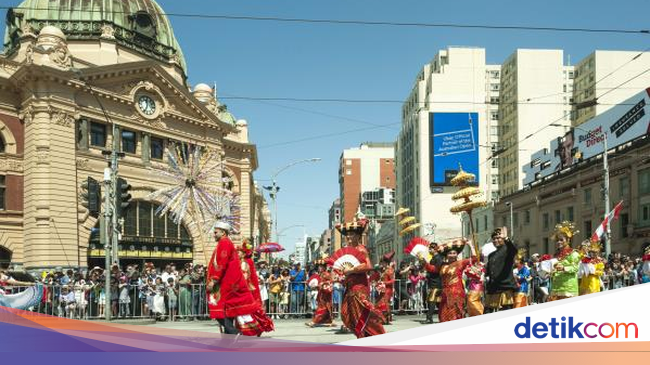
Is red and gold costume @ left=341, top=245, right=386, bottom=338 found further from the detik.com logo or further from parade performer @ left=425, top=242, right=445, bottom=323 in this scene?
parade performer @ left=425, top=242, right=445, bottom=323

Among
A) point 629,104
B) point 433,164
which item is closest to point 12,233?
point 629,104

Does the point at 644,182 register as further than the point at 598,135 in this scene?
No

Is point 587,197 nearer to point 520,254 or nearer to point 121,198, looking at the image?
point 520,254

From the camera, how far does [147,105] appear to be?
44.0 metres

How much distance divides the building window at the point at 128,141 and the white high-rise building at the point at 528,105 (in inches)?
2004

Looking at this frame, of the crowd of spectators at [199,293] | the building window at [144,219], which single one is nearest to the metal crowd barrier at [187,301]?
the crowd of spectators at [199,293]

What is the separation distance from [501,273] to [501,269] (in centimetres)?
9

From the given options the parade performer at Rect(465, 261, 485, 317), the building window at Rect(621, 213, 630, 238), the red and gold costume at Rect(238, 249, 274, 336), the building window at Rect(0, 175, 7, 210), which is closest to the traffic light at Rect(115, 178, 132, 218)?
the red and gold costume at Rect(238, 249, 274, 336)

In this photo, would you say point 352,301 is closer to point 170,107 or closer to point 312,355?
point 312,355

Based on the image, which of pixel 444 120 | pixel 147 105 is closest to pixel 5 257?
pixel 147 105

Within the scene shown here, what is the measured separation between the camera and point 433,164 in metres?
77.7

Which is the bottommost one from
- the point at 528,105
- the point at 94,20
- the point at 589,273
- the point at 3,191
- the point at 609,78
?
the point at 589,273

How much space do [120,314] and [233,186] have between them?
39.3m

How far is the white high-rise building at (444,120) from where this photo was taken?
77.9 m
